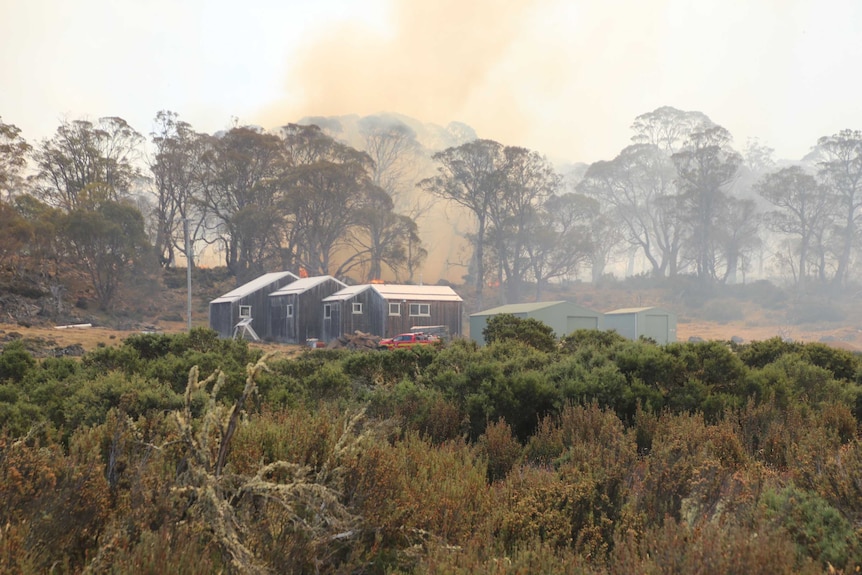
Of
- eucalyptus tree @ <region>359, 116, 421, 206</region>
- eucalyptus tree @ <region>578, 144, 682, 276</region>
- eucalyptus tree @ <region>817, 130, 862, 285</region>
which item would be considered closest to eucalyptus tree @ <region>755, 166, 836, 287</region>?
eucalyptus tree @ <region>817, 130, 862, 285</region>

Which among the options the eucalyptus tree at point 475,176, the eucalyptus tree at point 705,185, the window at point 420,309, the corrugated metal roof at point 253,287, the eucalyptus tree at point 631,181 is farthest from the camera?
the eucalyptus tree at point 631,181

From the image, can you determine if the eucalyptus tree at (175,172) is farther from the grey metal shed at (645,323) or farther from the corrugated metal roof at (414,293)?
the grey metal shed at (645,323)

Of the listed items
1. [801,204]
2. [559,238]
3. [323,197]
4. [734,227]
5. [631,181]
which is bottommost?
[559,238]

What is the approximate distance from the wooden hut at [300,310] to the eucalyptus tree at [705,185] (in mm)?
46342

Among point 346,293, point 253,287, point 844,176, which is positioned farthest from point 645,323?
point 844,176

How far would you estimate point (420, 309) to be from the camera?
37.3 meters

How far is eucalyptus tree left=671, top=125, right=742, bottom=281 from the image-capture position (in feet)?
222

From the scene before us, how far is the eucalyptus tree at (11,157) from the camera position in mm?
44125

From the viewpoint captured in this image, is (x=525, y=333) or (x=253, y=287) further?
(x=253, y=287)

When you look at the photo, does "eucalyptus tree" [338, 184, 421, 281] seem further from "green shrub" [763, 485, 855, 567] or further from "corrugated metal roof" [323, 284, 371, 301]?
"green shrub" [763, 485, 855, 567]

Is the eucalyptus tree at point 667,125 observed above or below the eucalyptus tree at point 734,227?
above

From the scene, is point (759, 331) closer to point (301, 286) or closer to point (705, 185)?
point (705, 185)

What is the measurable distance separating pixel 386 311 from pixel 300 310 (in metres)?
5.82

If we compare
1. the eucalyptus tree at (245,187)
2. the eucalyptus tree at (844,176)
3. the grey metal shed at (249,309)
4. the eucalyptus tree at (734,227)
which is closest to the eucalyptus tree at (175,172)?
the eucalyptus tree at (245,187)
